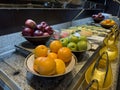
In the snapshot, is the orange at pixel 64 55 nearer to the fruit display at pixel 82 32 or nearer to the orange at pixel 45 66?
the orange at pixel 45 66

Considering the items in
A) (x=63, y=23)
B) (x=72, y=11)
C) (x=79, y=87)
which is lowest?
(x=79, y=87)

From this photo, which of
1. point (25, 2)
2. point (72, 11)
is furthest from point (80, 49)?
point (72, 11)

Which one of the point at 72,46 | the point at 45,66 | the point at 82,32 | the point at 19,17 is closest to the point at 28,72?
the point at 45,66

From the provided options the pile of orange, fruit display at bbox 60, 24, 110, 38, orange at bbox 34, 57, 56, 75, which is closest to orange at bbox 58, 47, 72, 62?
the pile of orange

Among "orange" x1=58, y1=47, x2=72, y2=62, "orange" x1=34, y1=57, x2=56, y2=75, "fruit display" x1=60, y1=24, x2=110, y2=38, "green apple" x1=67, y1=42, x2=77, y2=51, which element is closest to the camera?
"orange" x1=34, y1=57, x2=56, y2=75

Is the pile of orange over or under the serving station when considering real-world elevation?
over

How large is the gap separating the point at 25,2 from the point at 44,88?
76cm

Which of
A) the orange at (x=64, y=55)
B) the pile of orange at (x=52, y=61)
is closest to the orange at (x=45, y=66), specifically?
the pile of orange at (x=52, y=61)

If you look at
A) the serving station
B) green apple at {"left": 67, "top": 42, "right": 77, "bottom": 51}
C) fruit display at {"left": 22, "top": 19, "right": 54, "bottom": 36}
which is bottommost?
the serving station

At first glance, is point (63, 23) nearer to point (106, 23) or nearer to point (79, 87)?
point (106, 23)

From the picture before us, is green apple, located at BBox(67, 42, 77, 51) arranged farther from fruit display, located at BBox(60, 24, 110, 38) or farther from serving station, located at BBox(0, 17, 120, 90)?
fruit display, located at BBox(60, 24, 110, 38)

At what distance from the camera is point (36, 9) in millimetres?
1141

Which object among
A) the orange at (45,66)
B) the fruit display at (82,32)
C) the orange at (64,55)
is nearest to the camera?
the orange at (45,66)

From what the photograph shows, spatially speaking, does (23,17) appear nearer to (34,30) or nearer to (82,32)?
(34,30)
